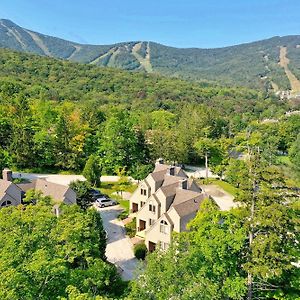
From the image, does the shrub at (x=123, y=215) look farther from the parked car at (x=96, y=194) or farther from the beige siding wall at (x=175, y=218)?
the beige siding wall at (x=175, y=218)

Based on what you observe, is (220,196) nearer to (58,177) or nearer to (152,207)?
(152,207)

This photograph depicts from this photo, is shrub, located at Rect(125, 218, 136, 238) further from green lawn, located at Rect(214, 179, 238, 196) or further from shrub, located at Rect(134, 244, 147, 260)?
green lawn, located at Rect(214, 179, 238, 196)

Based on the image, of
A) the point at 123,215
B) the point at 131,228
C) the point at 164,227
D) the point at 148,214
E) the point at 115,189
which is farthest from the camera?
the point at 115,189

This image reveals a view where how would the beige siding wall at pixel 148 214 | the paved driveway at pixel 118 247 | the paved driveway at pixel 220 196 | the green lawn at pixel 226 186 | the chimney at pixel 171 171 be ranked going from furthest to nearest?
the green lawn at pixel 226 186
the paved driveway at pixel 220 196
the chimney at pixel 171 171
the beige siding wall at pixel 148 214
the paved driveway at pixel 118 247

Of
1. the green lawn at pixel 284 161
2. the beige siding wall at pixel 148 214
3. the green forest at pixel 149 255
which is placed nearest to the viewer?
the green forest at pixel 149 255

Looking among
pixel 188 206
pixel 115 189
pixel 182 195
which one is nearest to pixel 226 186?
pixel 115 189

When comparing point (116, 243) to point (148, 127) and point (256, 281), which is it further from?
point (148, 127)

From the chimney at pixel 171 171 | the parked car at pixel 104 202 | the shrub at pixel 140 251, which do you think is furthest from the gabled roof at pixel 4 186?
the chimney at pixel 171 171

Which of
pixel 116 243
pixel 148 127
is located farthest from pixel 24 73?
pixel 116 243

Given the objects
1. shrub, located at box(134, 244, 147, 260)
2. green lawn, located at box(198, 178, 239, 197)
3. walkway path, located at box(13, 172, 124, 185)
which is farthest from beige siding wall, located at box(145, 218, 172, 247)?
walkway path, located at box(13, 172, 124, 185)
